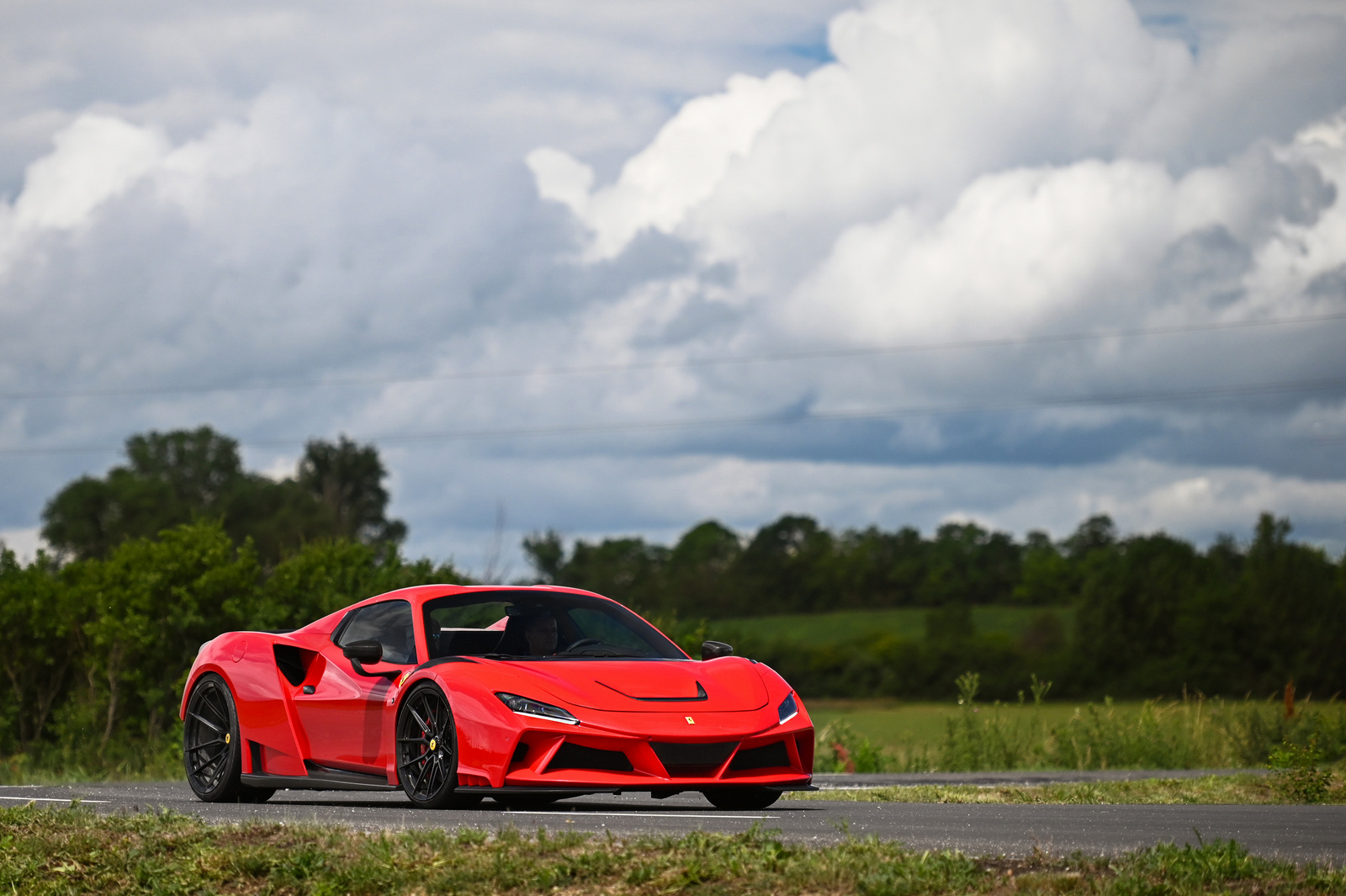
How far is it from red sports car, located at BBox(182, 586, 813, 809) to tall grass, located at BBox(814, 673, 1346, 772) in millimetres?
10767

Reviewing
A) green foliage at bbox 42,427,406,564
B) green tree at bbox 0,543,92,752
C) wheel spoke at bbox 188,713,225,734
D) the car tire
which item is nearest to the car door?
wheel spoke at bbox 188,713,225,734

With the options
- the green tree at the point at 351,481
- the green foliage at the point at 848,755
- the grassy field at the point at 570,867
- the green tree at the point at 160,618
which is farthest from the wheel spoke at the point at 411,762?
the green tree at the point at 351,481

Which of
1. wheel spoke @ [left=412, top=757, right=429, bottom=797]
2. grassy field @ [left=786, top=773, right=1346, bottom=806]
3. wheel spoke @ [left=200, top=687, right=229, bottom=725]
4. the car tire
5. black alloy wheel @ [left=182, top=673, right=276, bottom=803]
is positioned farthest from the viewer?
grassy field @ [left=786, top=773, right=1346, bottom=806]

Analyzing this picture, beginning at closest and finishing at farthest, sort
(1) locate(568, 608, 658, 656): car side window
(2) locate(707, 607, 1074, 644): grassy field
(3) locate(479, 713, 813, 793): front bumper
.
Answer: (3) locate(479, 713, 813, 793): front bumper → (1) locate(568, 608, 658, 656): car side window → (2) locate(707, 607, 1074, 644): grassy field

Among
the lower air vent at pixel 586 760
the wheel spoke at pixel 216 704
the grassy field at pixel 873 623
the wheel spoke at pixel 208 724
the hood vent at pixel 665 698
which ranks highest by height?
the grassy field at pixel 873 623

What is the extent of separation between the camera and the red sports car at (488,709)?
9.45 m

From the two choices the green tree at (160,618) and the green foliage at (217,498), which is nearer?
the green tree at (160,618)

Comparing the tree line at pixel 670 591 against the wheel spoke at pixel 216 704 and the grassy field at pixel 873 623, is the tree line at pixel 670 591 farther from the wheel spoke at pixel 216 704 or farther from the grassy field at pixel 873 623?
the wheel spoke at pixel 216 704

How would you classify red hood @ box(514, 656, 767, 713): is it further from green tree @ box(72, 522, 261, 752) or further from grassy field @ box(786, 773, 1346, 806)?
green tree @ box(72, 522, 261, 752)

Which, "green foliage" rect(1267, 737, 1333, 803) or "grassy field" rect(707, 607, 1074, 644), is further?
"grassy field" rect(707, 607, 1074, 644)

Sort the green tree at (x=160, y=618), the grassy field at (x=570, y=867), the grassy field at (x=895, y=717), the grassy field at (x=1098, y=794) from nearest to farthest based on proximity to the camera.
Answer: the grassy field at (x=570, y=867) < the grassy field at (x=1098, y=794) < the grassy field at (x=895, y=717) < the green tree at (x=160, y=618)

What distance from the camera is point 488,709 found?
31.2 ft

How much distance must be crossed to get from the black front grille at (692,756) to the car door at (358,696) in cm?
187

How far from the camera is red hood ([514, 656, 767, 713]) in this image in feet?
31.7
